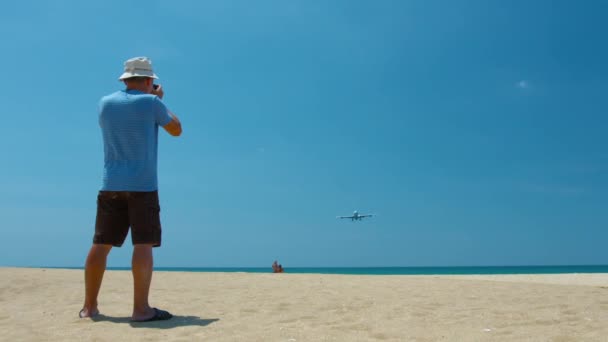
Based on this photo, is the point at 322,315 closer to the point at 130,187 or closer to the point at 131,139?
the point at 130,187

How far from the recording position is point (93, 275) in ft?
12.9

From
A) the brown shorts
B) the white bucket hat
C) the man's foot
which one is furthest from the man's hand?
the man's foot

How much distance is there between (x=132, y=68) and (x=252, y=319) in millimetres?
→ 2360

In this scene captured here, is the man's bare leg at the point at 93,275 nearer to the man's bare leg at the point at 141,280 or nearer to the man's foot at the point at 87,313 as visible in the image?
the man's foot at the point at 87,313

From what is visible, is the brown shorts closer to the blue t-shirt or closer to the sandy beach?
the blue t-shirt

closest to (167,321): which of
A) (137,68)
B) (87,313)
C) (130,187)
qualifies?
(87,313)

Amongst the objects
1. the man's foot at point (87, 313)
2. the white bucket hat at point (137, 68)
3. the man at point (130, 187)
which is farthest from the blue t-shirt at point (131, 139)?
the man's foot at point (87, 313)

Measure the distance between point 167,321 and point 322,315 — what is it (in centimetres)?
127

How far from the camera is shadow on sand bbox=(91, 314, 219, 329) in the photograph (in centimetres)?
357

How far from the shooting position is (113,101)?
402 cm

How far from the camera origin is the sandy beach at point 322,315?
3215 millimetres

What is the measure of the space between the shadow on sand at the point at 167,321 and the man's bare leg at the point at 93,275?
10 cm

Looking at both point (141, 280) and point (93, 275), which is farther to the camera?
point (93, 275)

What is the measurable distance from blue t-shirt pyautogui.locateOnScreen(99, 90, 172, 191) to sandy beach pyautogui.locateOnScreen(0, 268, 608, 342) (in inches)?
43.9
